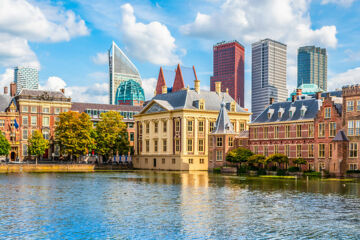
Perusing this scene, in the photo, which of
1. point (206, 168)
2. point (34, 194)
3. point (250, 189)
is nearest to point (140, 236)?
point (34, 194)

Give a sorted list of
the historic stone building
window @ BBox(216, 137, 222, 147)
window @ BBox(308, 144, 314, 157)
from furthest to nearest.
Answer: the historic stone building < window @ BBox(216, 137, 222, 147) < window @ BBox(308, 144, 314, 157)

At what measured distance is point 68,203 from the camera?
43438mm

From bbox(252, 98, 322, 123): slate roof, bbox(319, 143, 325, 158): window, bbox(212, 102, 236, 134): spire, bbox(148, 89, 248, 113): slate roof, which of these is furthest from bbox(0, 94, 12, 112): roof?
bbox(319, 143, 325, 158): window

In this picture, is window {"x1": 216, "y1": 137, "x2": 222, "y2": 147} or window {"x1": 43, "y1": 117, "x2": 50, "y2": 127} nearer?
window {"x1": 216, "y1": 137, "x2": 222, "y2": 147}

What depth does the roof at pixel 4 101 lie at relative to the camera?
13139cm

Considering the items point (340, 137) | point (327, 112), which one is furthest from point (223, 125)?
point (340, 137)

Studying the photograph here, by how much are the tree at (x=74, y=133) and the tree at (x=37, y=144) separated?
542 centimetres

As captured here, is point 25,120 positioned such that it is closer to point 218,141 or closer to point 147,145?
point 147,145

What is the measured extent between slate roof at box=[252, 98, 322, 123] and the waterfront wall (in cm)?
4137

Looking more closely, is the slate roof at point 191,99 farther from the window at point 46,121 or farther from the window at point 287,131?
the window at point 46,121

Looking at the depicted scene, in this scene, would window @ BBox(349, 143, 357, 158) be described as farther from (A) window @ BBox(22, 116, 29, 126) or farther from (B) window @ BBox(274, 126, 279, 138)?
(A) window @ BBox(22, 116, 29, 126)

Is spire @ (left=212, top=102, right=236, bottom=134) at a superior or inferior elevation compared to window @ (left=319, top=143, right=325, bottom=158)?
superior

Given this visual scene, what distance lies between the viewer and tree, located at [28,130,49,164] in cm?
12253

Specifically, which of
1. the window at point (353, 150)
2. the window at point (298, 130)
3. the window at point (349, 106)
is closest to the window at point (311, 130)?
the window at point (298, 130)
